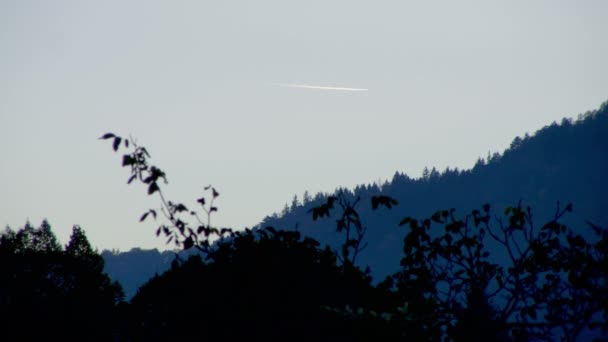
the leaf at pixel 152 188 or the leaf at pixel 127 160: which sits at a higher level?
the leaf at pixel 127 160

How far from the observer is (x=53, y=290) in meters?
49.0

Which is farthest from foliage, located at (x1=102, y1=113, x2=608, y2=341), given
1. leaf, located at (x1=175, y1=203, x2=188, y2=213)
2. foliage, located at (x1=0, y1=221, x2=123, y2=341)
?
foliage, located at (x1=0, y1=221, x2=123, y2=341)

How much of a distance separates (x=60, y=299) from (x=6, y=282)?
7.09m

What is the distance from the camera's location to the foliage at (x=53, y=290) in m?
35.5

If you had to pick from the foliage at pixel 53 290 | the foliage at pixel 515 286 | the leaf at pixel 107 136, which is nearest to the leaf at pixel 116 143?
the leaf at pixel 107 136

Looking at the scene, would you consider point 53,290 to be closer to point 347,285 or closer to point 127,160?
point 347,285

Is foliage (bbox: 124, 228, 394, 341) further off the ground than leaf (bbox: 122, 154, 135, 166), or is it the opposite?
leaf (bbox: 122, 154, 135, 166)

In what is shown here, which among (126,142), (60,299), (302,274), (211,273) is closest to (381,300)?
(302,274)

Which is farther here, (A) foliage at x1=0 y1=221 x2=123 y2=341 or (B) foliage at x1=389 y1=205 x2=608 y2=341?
(A) foliage at x1=0 y1=221 x2=123 y2=341

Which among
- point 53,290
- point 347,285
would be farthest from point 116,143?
point 53,290

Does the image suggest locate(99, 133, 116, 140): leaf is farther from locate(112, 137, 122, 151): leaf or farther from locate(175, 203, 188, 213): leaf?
locate(175, 203, 188, 213): leaf

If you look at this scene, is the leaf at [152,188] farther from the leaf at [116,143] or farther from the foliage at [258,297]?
the foliage at [258,297]

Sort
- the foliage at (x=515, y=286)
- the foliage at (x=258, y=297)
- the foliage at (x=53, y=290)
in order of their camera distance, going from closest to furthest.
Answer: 1. the foliage at (x=515, y=286)
2. the foliage at (x=258, y=297)
3. the foliage at (x=53, y=290)

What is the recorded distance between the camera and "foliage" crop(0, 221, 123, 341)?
A: 116 feet
